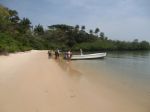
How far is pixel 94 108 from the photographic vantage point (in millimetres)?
7098

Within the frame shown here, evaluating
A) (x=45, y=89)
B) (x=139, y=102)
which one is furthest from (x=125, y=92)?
(x=45, y=89)

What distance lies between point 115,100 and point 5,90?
13.6 feet

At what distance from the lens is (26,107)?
21.8ft

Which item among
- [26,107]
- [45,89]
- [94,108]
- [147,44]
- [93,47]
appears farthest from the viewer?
[147,44]

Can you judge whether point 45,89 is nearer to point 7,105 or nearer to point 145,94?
point 7,105

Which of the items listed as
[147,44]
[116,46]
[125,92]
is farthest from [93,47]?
[125,92]

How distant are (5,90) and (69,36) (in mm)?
92618

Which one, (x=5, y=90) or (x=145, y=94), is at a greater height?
(x=5, y=90)

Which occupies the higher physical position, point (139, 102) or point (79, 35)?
point (79, 35)

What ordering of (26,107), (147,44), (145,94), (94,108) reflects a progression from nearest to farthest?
1. (26,107)
2. (94,108)
3. (145,94)
4. (147,44)

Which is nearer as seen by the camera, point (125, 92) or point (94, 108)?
point (94, 108)

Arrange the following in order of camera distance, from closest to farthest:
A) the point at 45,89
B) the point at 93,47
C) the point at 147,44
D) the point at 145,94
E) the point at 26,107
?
1. the point at 26,107
2. the point at 45,89
3. the point at 145,94
4. the point at 93,47
5. the point at 147,44

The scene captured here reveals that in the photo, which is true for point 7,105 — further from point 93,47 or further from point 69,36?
point 69,36

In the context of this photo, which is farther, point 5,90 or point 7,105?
point 5,90
